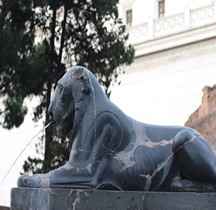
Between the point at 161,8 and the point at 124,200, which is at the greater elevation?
the point at 161,8

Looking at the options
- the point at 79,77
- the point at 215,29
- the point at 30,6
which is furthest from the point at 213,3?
the point at 79,77

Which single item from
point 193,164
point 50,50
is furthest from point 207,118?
point 193,164

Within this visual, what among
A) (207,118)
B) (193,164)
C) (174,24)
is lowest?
(193,164)

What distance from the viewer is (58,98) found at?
12.8 ft

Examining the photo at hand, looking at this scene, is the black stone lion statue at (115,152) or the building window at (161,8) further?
the building window at (161,8)

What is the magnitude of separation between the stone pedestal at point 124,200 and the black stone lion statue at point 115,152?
0.10 metres

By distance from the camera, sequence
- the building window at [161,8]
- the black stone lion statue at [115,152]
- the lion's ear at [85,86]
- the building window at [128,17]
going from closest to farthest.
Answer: the black stone lion statue at [115,152] < the lion's ear at [85,86] < the building window at [161,8] < the building window at [128,17]

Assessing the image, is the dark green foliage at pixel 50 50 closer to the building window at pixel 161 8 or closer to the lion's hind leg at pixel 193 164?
the lion's hind leg at pixel 193 164

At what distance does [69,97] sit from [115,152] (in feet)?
1.72

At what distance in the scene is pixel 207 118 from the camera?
450 inches

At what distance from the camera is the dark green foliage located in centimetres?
1073

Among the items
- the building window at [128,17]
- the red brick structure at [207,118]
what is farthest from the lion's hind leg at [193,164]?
the building window at [128,17]

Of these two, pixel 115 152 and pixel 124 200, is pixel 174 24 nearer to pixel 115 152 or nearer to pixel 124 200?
pixel 115 152

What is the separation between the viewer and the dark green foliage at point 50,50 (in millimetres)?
10734
